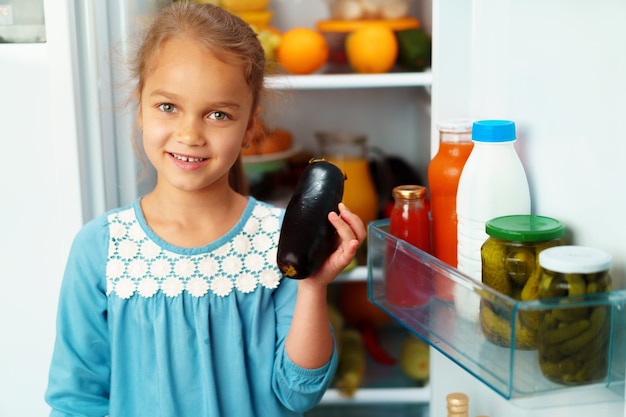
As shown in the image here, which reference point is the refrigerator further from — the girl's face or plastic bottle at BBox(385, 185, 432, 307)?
the girl's face

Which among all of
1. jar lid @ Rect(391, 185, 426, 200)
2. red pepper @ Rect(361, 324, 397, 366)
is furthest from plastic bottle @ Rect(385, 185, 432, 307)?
red pepper @ Rect(361, 324, 397, 366)

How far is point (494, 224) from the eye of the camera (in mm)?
848

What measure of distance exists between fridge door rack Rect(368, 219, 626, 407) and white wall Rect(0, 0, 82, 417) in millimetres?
680

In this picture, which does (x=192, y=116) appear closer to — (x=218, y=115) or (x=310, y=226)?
(x=218, y=115)

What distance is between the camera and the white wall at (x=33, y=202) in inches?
53.6

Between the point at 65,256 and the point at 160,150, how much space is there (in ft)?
1.28

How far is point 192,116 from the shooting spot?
1117mm

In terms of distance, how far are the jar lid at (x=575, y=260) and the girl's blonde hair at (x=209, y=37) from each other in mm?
590

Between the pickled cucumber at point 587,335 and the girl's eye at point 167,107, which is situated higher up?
the girl's eye at point 167,107

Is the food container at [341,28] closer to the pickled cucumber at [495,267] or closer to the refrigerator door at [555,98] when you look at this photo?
the refrigerator door at [555,98]

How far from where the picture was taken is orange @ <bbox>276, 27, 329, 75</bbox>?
170 cm

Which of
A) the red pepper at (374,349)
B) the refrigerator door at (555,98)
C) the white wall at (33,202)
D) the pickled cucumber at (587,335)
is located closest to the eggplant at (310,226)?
the refrigerator door at (555,98)

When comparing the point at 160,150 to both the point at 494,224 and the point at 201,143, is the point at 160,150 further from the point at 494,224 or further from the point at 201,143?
the point at 494,224

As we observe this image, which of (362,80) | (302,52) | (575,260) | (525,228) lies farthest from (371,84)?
(575,260)
